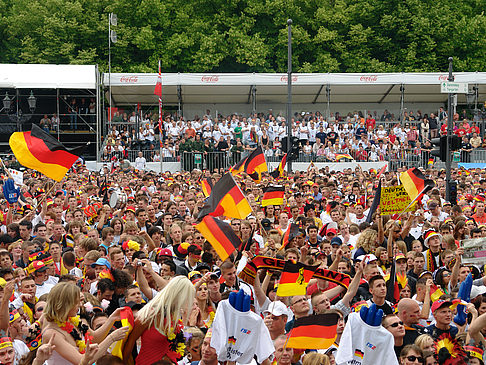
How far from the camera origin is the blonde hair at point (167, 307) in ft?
18.7

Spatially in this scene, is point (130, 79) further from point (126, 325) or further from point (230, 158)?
point (126, 325)

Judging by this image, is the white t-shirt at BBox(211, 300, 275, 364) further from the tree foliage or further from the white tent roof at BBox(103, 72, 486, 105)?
the tree foliage

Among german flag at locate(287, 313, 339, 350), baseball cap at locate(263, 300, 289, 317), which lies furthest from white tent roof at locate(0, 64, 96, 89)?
german flag at locate(287, 313, 339, 350)

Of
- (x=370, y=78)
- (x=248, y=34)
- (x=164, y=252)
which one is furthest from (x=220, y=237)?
(x=248, y=34)

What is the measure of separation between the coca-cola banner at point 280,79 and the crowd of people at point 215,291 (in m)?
20.7

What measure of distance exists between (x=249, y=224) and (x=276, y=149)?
18.6 m

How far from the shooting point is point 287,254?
9.49 metres

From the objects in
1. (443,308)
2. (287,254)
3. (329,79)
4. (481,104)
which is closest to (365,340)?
(443,308)

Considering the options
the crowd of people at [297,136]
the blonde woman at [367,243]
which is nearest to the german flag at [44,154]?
the blonde woman at [367,243]

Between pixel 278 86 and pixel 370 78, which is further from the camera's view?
pixel 278 86

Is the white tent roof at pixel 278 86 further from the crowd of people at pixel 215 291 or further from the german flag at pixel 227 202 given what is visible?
the german flag at pixel 227 202

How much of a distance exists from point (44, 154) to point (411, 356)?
28.2ft

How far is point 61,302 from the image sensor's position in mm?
5562

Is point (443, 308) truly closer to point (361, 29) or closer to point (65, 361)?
point (65, 361)
